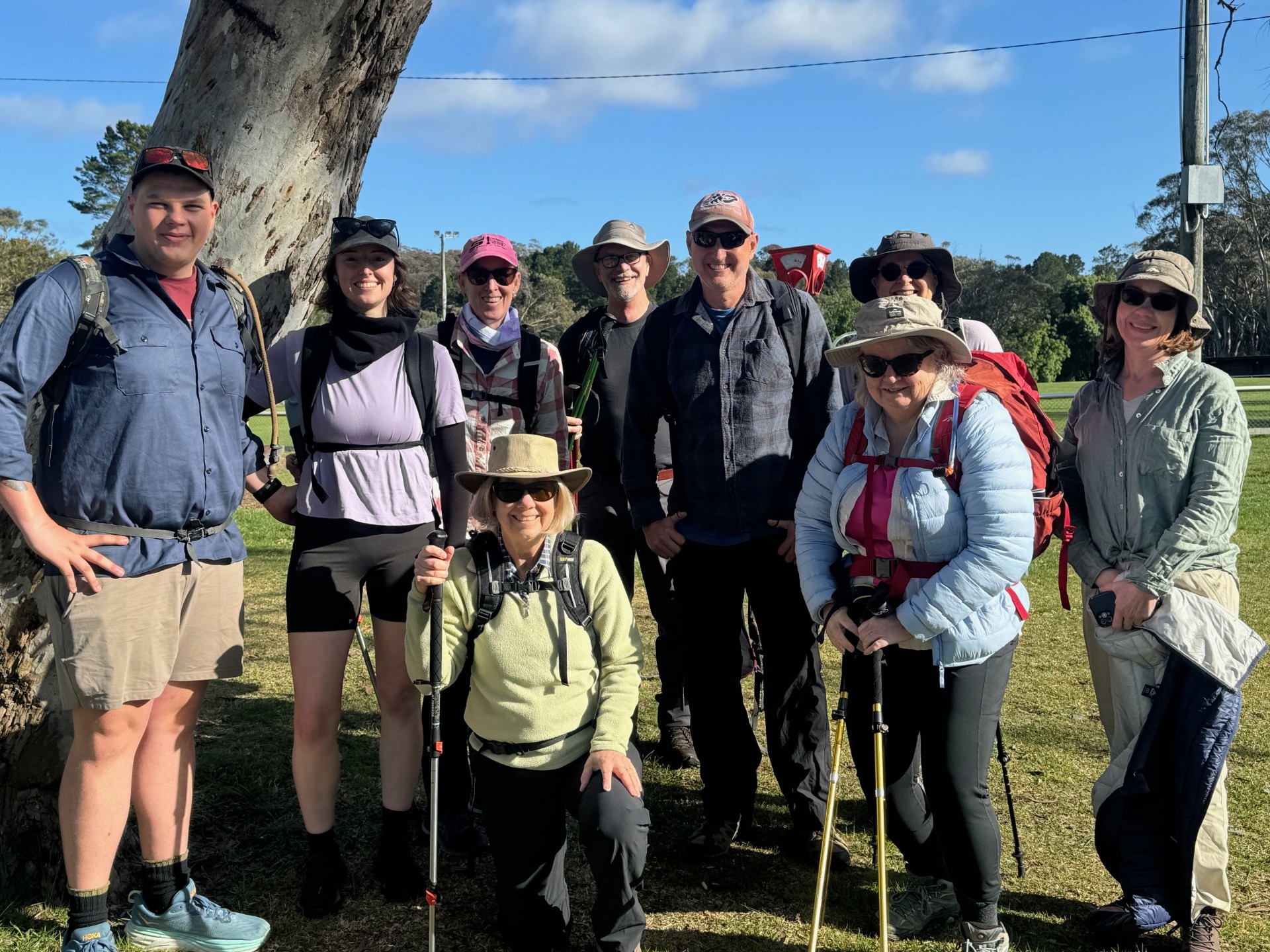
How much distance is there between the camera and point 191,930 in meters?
3.42

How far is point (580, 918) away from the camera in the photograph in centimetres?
371

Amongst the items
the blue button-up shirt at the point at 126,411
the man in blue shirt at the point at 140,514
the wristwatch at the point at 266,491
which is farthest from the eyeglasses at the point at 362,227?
the wristwatch at the point at 266,491

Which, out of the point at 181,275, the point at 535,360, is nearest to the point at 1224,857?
the point at 535,360

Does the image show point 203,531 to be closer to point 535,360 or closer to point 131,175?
point 131,175

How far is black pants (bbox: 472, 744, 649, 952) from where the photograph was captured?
3145 mm

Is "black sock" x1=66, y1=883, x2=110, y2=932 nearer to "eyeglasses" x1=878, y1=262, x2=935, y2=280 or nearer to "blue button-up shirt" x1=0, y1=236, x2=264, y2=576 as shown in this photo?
"blue button-up shirt" x1=0, y1=236, x2=264, y2=576

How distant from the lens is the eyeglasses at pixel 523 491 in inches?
131

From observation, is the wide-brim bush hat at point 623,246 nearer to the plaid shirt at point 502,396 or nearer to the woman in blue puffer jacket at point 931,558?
the plaid shirt at point 502,396

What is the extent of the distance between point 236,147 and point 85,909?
2.52 meters

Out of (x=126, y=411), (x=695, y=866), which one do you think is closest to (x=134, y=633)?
(x=126, y=411)

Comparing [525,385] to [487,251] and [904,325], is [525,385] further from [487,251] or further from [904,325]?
[904,325]

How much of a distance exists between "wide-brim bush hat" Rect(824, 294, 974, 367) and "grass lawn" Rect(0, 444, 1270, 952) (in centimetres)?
116

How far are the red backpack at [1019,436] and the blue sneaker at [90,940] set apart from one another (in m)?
2.71

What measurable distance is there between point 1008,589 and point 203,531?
2.48 m
